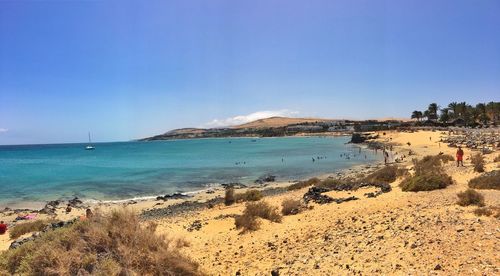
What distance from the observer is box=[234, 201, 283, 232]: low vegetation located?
12625 millimetres

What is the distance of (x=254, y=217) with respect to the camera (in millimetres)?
13320

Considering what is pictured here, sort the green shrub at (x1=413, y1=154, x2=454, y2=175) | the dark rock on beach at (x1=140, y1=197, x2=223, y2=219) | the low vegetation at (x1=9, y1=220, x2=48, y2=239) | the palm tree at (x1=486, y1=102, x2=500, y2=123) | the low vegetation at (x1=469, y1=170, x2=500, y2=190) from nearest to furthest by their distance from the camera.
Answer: the low vegetation at (x1=469, y1=170, x2=500, y2=190)
the low vegetation at (x1=9, y1=220, x2=48, y2=239)
the green shrub at (x1=413, y1=154, x2=454, y2=175)
the dark rock on beach at (x1=140, y1=197, x2=223, y2=219)
the palm tree at (x1=486, y1=102, x2=500, y2=123)

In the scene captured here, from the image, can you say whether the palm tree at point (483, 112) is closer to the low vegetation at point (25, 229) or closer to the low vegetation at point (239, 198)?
the low vegetation at point (239, 198)

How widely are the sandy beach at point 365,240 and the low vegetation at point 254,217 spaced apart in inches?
11.7

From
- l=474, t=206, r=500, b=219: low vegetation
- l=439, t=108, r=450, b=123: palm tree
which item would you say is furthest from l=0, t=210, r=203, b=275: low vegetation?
l=439, t=108, r=450, b=123: palm tree

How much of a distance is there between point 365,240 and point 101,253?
6178mm

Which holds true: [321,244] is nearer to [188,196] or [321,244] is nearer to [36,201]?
[188,196]

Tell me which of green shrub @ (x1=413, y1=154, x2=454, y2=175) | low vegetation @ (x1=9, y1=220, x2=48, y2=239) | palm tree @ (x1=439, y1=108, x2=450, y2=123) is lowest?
low vegetation @ (x1=9, y1=220, x2=48, y2=239)

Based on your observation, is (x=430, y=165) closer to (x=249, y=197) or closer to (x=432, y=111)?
(x=249, y=197)

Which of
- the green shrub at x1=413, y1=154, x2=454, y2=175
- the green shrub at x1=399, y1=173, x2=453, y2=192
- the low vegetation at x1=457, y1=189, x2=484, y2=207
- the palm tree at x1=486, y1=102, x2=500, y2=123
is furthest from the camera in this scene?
the palm tree at x1=486, y1=102, x2=500, y2=123

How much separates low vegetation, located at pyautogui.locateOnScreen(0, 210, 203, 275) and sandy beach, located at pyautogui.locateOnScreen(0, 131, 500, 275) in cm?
137

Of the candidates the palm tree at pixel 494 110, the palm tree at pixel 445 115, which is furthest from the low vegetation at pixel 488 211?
the palm tree at pixel 445 115

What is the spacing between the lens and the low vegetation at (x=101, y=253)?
7172 millimetres

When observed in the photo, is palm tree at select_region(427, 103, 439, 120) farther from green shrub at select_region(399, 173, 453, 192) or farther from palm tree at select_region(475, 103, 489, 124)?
green shrub at select_region(399, 173, 453, 192)
